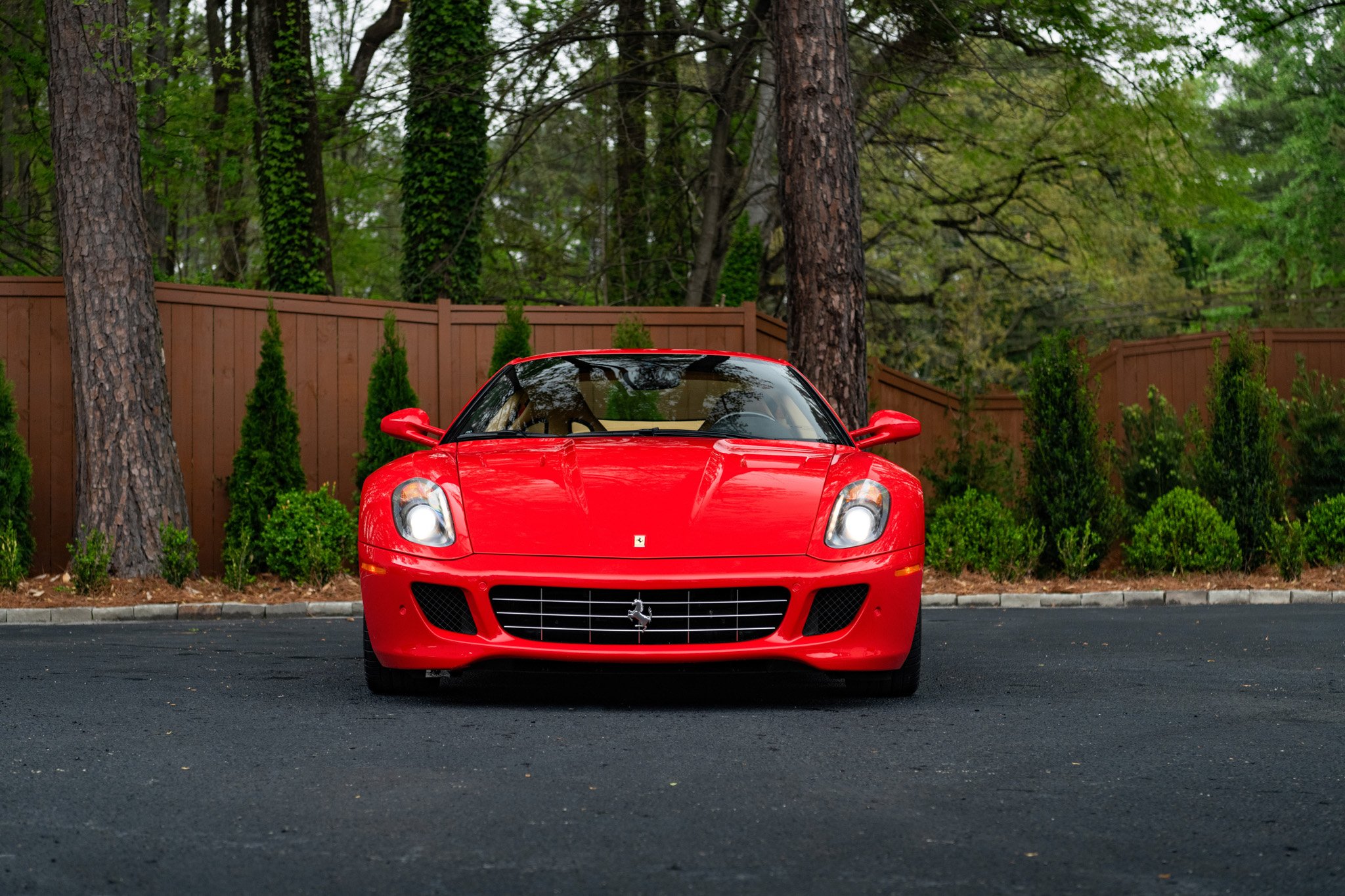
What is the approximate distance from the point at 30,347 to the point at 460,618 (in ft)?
26.2

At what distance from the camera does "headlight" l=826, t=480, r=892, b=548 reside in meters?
5.51

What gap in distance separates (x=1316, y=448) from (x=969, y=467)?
10.5ft

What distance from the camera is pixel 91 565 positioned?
35.1ft

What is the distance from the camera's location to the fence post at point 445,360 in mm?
13758

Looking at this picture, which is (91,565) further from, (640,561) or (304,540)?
(640,561)

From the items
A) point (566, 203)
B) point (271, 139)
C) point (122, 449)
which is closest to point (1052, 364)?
point (122, 449)

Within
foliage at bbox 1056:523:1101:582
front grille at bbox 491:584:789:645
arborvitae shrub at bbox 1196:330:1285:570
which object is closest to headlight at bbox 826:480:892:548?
front grille at bbox 491:584:789:645

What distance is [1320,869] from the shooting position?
3342mm

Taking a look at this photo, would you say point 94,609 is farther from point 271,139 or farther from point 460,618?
point 271,139

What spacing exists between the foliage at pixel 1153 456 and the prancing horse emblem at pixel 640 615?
889 cm

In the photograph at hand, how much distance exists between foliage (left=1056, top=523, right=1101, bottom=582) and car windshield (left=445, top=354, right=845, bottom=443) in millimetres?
5717

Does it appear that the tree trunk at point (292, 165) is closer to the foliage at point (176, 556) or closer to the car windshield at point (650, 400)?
the foliage at point (176, 556)

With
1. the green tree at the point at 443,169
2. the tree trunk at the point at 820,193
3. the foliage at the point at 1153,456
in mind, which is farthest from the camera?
the green tree at the point at 443,169

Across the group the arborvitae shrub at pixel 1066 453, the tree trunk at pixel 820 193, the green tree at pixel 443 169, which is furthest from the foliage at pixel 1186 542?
the green tree at pixel 443 169
